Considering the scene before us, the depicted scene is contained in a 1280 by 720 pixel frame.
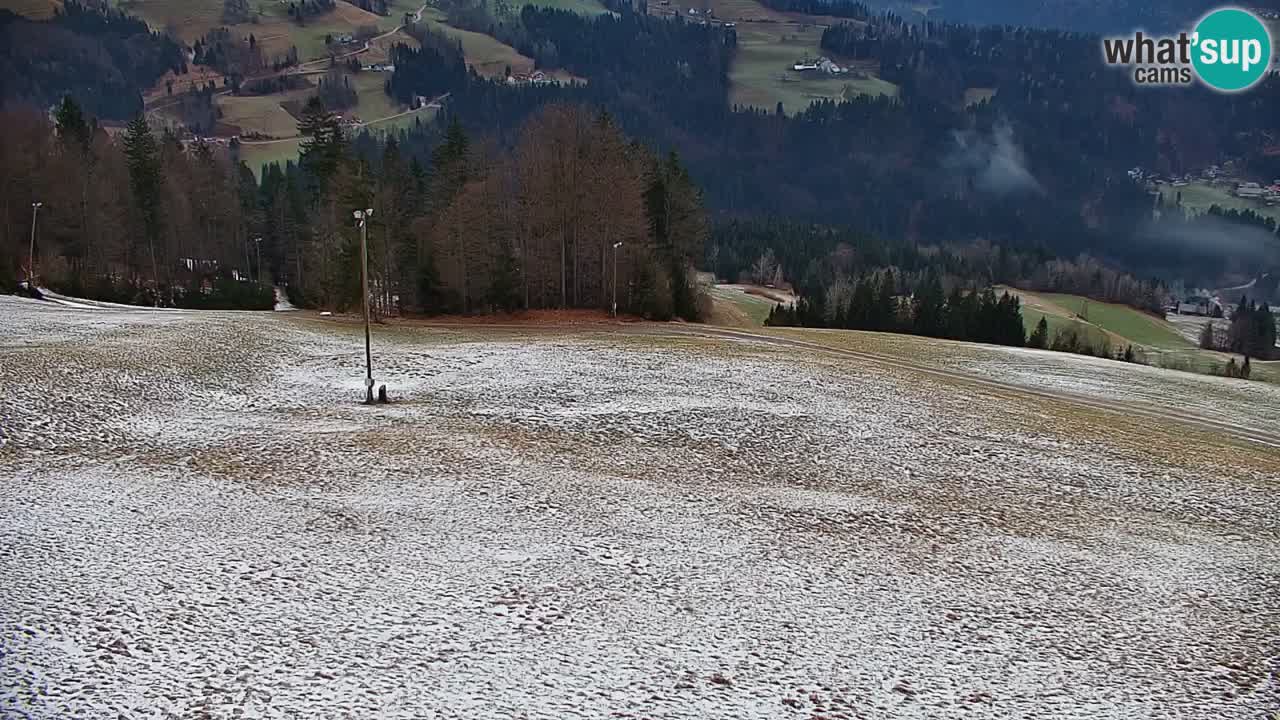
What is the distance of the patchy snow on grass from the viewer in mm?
14945

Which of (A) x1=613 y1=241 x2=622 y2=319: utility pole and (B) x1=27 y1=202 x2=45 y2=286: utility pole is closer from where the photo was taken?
(A) x1=613 y1=241 x2=622 y2=319: utility pole

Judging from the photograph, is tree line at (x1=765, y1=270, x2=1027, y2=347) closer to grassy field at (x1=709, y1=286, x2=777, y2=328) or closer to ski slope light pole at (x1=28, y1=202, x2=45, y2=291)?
grassy field at (x1=709, y1=286, x2=777, y2=328)

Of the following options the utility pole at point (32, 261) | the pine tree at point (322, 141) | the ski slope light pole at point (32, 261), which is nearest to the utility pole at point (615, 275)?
the pine tree at point (322, 141)

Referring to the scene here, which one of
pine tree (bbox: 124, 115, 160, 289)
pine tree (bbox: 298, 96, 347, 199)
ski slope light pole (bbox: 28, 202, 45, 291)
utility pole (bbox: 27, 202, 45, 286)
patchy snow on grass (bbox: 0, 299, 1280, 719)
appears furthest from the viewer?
pine tree (bbox: 124, 115, 160, 289)

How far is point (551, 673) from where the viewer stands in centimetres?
1512

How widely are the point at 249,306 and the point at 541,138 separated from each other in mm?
41073

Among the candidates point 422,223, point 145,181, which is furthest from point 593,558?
point 145,181

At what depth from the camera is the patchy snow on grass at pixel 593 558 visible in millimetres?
14945

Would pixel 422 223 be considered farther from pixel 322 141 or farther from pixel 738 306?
pixel 738 306

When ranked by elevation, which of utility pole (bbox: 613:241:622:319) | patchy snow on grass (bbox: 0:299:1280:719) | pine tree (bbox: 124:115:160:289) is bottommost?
patchy snow on grass (bbox: 0:299:1280:719)

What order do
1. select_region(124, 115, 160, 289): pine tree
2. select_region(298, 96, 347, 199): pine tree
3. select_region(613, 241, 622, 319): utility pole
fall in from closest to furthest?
select_region(613, 241, 622, 319): utility pole
select_region(298, 96, 347, 199): pine tree
select_region(124, 115, 160, 289): pine tree

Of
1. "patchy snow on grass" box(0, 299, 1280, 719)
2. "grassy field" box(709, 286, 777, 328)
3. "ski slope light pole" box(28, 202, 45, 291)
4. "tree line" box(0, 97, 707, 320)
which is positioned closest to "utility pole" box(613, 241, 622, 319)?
"tree line" box(0, 97, 707, 320)

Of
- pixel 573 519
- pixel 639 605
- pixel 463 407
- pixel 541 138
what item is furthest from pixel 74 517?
pixel 541 138

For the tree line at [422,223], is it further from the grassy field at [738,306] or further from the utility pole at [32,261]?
the grassy field at [738,306]
